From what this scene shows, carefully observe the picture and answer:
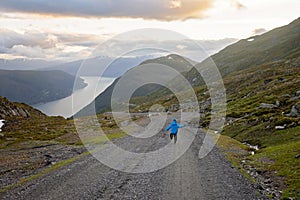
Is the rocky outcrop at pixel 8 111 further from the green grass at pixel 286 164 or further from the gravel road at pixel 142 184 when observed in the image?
the green grass at pixel 286 164

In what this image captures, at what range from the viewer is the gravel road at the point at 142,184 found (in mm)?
14602

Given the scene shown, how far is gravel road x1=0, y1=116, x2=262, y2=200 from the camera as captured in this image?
14602 mm

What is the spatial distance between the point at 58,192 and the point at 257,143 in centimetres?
2458

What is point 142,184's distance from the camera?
648 inches

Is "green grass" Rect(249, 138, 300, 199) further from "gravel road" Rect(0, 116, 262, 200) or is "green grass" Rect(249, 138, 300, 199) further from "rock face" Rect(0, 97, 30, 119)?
"rock face" Rect(0, 97, 30, 119)

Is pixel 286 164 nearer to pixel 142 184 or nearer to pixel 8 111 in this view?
pixel 142 184

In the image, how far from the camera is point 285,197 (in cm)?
1480

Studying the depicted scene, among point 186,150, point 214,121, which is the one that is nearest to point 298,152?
point 186,150

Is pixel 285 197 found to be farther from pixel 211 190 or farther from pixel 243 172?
pixel 243 172

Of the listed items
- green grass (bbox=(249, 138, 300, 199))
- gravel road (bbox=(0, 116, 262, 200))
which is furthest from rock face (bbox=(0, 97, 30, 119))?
green grass (bbox=(249, 138, 300, 199))

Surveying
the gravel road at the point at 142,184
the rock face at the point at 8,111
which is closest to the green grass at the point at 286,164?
the gravel road at the point at 142,184

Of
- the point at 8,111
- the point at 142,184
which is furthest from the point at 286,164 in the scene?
the point at 8,111

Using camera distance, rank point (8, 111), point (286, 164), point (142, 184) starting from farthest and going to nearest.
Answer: point (8, 111) → point (286, 164) → point (142, 184)

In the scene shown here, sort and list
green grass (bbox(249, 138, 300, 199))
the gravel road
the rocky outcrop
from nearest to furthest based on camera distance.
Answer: the gravel road < green grass (bbox(249, 138, 300, 199)) < the rocky outcrop
